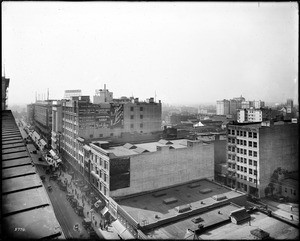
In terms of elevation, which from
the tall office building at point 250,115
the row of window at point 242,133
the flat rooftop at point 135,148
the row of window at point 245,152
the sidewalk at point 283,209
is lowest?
the sidewalk at point 283,209

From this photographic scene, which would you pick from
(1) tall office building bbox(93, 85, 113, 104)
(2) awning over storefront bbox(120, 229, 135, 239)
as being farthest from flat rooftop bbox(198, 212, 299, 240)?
(1) tall office building bbox(93, 85, 113, 104)

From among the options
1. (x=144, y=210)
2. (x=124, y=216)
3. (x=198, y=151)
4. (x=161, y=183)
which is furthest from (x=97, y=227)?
(x=198, y=151)

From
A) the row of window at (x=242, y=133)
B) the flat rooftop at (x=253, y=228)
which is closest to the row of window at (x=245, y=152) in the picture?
the row of window at (x=242, y=133)

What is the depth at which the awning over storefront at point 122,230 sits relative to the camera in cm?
2288

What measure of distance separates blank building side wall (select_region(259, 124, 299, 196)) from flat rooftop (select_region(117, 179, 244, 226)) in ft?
33.6

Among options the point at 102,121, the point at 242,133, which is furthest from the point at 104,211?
the point at 242,133

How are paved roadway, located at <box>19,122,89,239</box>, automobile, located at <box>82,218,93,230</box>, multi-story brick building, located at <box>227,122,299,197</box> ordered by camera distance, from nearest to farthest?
paved roadway, located at <box>19,122,89,239</box> < automobile, located at <box>82,218,93,230</box> < multi-story brick building, located at <box>227,122,299,197</box>

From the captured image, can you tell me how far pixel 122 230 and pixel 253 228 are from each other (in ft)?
41.2

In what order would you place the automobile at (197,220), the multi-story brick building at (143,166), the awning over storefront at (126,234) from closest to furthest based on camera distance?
the automobile at (197,220) < the awning over storefront at (126,234) < the multi-story brick building at (143,166)

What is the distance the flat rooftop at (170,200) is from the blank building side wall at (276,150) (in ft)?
33.6

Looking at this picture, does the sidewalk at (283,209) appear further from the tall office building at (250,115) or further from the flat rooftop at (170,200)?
the tall office building at (250,115)

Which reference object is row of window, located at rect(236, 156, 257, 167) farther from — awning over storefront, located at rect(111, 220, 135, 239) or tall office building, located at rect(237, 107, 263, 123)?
tall office building, located at rect(237, 107, 263, 123)

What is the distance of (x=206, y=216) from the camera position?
23.2 metres

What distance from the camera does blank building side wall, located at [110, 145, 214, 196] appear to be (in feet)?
95.6
